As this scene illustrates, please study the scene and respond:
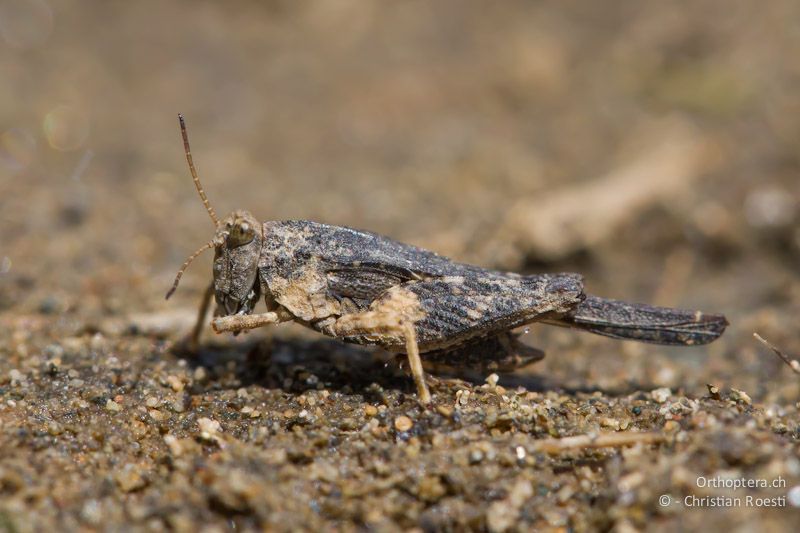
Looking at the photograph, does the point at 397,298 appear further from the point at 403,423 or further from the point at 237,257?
the point at 237,257

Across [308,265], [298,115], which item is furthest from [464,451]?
[298,115]

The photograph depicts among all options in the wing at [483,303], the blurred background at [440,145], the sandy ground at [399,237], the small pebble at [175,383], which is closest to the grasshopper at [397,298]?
the wing at [483,303]

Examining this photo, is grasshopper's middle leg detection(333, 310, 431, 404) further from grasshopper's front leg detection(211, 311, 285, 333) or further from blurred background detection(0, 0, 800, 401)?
blurred background detection(0, 0, 800, 401)

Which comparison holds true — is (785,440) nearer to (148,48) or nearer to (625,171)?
(625,171)

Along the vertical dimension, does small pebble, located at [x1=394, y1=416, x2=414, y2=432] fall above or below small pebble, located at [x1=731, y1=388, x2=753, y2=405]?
below

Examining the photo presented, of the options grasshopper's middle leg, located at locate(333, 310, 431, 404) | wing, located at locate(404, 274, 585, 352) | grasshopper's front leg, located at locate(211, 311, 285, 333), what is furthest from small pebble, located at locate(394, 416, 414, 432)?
grasshopper's front leg, located at locate(211, 311, 285, 333)

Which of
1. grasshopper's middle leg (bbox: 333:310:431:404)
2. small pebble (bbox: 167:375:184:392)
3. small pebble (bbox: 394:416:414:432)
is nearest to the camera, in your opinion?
→ small pebble (bbox: 394:416:414:432)

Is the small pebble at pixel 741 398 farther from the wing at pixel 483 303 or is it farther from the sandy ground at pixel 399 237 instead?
the wing at pixel 483 303
